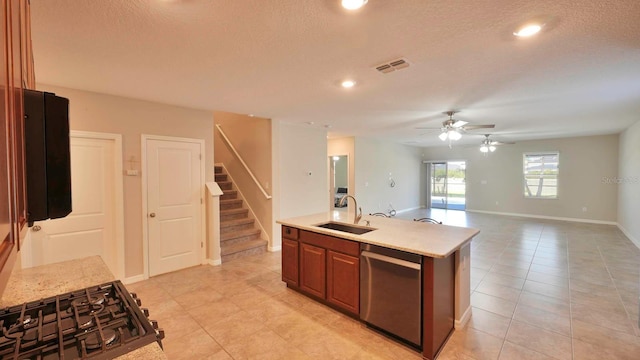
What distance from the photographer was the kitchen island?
90.3 inches

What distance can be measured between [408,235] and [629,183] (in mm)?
7018

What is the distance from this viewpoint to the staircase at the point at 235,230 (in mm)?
4977

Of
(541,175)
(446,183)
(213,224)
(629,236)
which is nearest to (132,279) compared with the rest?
(213,224)

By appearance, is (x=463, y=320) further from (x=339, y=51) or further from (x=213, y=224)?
(x=213, y=224)

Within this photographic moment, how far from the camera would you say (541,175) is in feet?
29.2

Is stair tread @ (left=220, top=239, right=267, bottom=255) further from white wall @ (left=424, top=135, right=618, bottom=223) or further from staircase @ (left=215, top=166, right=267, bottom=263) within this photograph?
white wall @ (left=424, top=135, right=618, bottom=223)

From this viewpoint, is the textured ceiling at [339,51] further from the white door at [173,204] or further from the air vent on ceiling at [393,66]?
the white door at [173,204]

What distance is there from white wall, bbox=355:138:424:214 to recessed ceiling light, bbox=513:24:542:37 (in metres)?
5.97

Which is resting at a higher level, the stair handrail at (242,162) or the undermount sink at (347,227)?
the stair handrail at (242,162)

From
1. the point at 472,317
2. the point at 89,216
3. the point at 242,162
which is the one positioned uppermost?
the point at 242,162

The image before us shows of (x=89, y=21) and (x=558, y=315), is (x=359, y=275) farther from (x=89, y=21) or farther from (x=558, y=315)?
(x=89, y=21)

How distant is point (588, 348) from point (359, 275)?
2021 mm

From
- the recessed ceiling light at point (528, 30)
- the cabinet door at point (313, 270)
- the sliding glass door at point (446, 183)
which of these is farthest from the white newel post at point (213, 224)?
the sliding glass door at point (446, 183)

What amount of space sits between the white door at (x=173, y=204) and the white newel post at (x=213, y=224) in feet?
0.45
